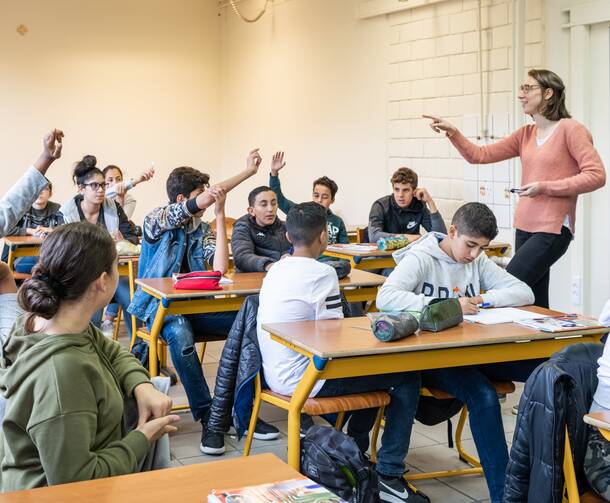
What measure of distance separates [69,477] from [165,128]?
28.5 feet

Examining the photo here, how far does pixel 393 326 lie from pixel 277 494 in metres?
1.42

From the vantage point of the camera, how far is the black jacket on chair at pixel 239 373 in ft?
10.7

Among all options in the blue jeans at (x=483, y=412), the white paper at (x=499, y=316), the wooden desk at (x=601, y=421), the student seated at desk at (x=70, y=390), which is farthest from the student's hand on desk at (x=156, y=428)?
the white paper at (x=499, y=316)

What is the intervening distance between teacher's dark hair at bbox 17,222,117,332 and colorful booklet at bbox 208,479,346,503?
560mm

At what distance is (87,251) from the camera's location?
1853 millimetres

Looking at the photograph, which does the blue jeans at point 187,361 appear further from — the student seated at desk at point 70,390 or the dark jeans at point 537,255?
the student seated at desk at point 70,390

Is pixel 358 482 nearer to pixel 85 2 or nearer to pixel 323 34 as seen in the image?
pixel 323 34

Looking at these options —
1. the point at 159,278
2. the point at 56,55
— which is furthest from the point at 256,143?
the point at 159,278

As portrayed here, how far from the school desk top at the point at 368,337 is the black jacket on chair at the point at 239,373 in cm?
21

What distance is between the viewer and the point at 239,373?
3.29 m

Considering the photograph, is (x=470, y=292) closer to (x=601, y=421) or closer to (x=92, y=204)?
(x=601, y=421)

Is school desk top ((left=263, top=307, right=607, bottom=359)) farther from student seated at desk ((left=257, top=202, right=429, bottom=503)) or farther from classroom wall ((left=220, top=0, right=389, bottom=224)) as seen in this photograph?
classroom wall ((left=220, top=0, right=389, bottom=224))

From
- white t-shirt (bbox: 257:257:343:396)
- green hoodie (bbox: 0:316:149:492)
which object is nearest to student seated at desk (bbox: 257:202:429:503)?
white t-shirt (bbox: 257:257:343:396)

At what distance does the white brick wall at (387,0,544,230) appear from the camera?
6258mm
